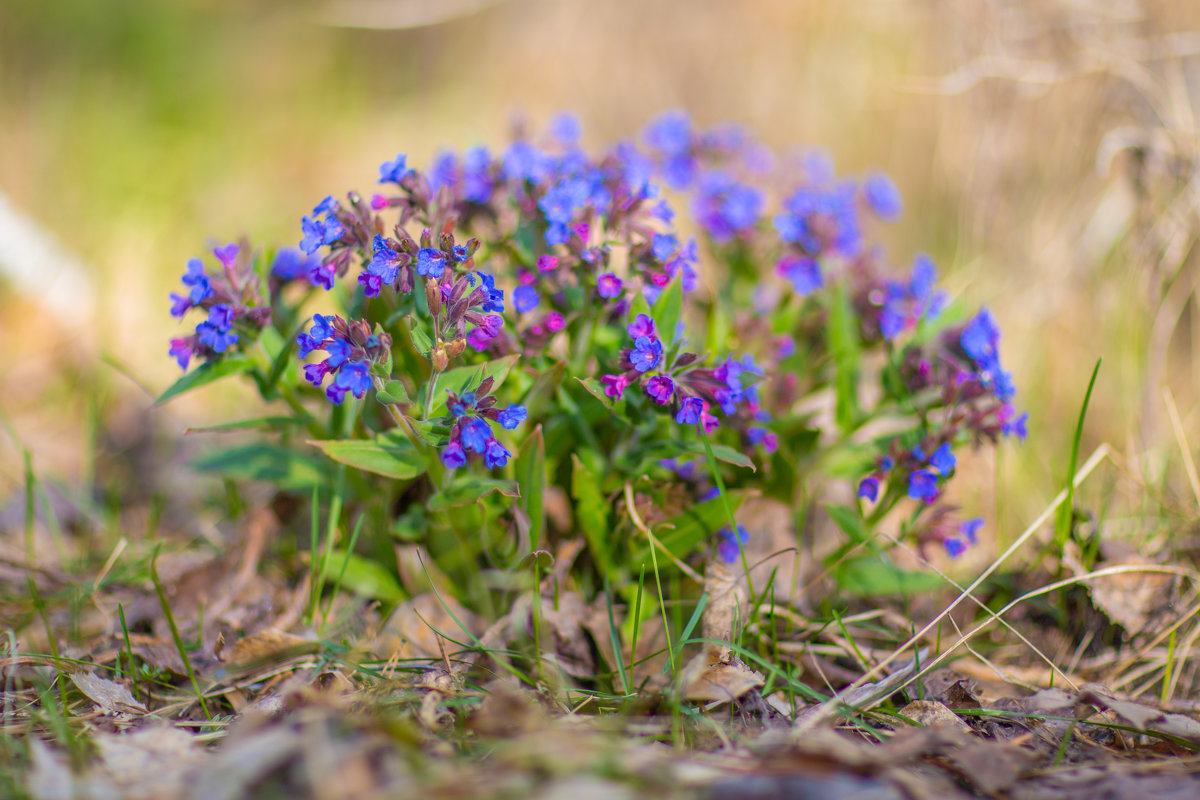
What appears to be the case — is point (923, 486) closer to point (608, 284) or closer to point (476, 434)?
point (608, 284)

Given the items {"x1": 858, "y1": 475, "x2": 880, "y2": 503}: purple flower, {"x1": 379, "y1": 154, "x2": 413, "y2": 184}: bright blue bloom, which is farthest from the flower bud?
{"x1": 858, "y1": 475, "x2": 880, "y2": 503}: purple flower

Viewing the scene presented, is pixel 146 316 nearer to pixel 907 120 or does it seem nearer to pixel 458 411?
pixel 458 411

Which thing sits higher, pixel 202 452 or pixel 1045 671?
pixel 202 452

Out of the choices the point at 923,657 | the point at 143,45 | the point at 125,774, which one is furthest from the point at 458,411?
the point at 143,45

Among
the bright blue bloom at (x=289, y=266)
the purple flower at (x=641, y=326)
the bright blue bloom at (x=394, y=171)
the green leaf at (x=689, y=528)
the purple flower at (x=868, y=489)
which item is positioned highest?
the bright blue bloom at (x=394, y=171)

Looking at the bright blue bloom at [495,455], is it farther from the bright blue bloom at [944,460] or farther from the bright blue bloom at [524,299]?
the bright blue bloom at [944,460]

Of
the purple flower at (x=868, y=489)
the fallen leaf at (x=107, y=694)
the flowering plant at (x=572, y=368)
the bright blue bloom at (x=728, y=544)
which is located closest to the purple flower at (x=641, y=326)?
the flowering plant at (x=572, y=368)

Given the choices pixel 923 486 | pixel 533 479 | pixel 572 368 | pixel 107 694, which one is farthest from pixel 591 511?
pixel 107 694
